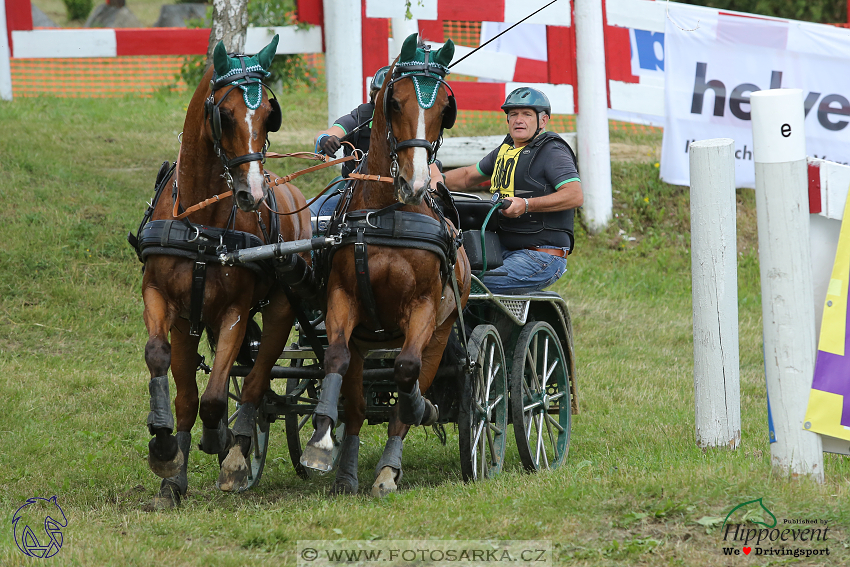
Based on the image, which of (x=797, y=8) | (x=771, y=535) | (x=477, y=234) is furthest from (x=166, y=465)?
(x=797, y=8)

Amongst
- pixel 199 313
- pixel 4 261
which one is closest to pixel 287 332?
pixel 199 313

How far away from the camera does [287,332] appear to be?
507cm

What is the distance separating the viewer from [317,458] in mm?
4223

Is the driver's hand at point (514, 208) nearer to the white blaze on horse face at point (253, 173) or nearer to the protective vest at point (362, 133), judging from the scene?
the protective vest at point (362, 133)

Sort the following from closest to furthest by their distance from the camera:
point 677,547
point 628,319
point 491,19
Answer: point 677,547, point 628,319, point 491,19

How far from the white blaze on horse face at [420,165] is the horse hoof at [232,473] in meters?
1.68

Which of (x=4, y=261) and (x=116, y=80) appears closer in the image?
(x=4, y=261)

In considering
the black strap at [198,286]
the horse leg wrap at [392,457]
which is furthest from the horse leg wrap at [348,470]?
the black strap at [198,286]

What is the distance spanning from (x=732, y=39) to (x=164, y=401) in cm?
844

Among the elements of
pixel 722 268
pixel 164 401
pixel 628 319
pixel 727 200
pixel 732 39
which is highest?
pixel 732 39

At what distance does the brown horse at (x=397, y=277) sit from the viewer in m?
4.29

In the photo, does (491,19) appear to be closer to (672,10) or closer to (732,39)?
(672,10)

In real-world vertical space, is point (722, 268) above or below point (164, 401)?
above

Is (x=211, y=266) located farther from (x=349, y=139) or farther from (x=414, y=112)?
(x=349, y=139)
